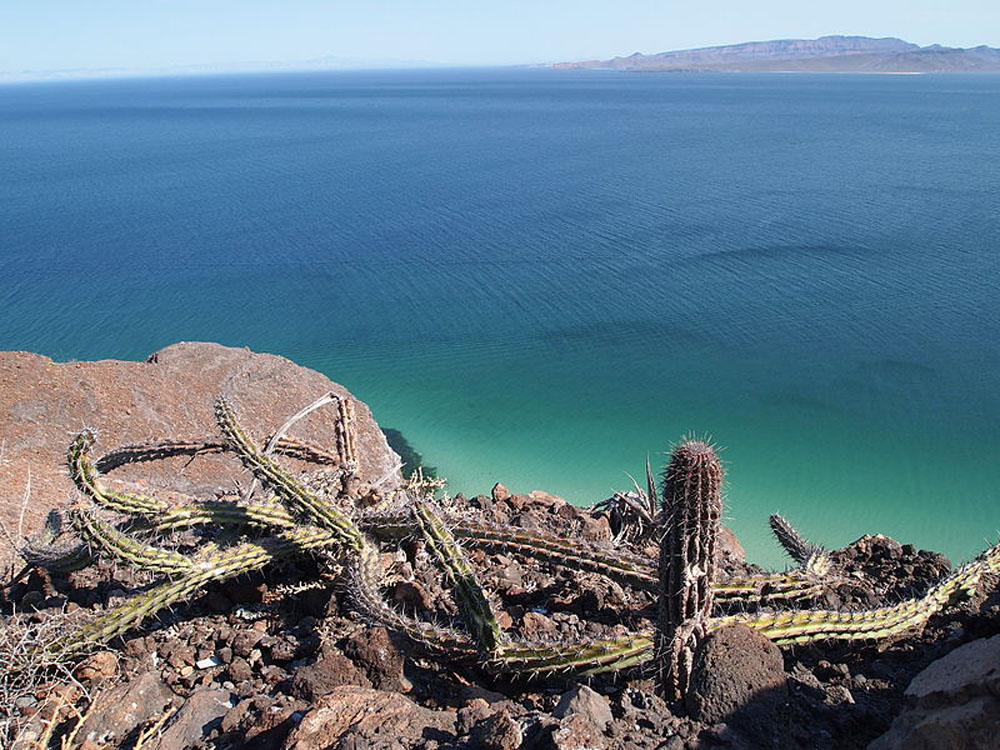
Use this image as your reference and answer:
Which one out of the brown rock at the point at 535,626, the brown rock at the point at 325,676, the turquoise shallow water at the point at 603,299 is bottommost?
the turquoise shallow water at the point at 603,299

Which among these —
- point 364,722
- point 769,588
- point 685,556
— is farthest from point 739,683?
point 364,722

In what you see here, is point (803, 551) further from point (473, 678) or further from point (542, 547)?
point (473, 678)

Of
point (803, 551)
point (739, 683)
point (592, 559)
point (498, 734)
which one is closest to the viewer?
point (498, 734)

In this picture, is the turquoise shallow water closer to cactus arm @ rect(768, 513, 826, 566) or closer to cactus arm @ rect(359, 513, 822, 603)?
cactus arm @ rect(768, 513, 826, 566)

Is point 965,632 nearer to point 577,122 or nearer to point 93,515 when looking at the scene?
point 93,515

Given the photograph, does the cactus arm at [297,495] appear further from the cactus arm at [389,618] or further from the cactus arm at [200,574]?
the cactus arm at [389,618]

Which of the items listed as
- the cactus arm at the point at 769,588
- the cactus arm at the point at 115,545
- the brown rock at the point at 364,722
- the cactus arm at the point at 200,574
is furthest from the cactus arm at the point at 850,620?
the cactus arm at the point at 115,545
